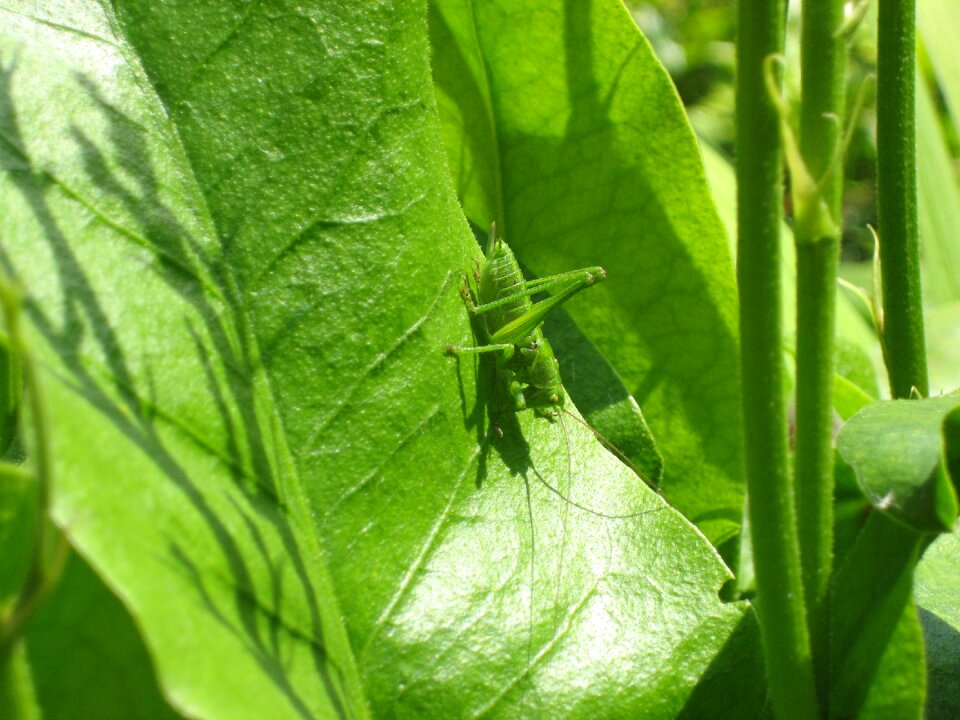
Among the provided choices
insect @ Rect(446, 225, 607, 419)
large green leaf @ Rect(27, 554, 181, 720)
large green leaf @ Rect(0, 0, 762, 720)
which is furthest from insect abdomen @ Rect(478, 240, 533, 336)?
large green leaf @ Rect(27, 554, 181, 720)

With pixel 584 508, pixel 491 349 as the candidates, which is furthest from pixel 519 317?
pixel 584 508

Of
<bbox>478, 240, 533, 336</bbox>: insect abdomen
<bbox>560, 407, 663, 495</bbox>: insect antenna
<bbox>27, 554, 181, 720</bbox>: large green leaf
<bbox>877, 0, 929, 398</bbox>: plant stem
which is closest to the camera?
<bbox>27, 554, 181, 720</bbox>: large green leaf

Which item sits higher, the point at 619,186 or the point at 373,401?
the point at 619,186

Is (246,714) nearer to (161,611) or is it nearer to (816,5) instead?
(161,611)

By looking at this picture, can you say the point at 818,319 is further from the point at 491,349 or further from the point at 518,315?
the point at 518,315

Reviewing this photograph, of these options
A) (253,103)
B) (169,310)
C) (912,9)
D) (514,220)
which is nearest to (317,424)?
(169,310)

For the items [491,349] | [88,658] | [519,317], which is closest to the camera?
[88,658]

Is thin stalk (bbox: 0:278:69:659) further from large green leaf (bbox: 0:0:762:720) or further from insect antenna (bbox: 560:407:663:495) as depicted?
insect antenna (bbox: 560:407:663:495)
